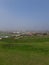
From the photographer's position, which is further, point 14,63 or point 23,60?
point 23,60

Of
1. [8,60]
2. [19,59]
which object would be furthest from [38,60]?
[8,60]

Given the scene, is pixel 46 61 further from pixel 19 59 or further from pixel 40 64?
pixel 19 59

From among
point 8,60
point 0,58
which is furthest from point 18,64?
point 0,58

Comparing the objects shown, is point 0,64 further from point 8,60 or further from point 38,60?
point 38,60

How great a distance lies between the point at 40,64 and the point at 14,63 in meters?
2.12

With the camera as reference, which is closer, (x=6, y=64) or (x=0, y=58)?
(x=6, y=64)

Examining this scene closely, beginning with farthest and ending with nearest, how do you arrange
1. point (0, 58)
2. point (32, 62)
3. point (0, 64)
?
point (0, 58) → point (32, 62) → point (0, 64)

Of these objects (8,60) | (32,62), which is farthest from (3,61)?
(32,62)

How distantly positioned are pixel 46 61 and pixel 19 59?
2391mm

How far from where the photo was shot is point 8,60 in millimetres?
13016

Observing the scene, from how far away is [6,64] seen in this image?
39.3 ft

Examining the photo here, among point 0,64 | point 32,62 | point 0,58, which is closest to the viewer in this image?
point 0,64

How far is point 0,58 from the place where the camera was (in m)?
13.7

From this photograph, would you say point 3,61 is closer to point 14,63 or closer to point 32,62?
point 14,63
